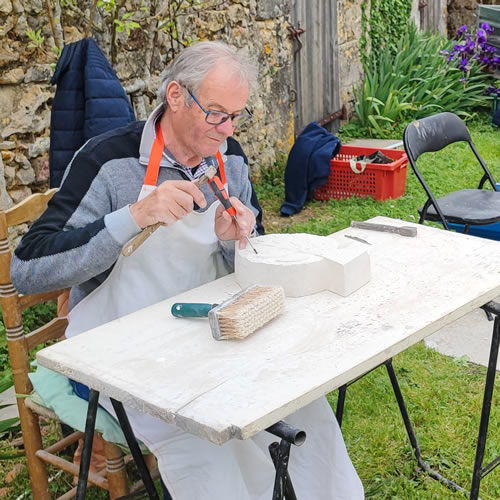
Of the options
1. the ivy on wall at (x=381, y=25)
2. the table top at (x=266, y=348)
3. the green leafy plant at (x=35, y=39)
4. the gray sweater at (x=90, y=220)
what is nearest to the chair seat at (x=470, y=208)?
the table top at (x=266, y=348)

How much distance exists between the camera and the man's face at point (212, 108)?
2.17 meters

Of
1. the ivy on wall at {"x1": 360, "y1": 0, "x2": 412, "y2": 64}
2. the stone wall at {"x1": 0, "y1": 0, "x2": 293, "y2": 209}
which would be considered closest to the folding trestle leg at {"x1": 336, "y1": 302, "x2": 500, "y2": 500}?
the stone wall at {"x1": 0, "y1": 0, "x2": 293, "y2": 209}

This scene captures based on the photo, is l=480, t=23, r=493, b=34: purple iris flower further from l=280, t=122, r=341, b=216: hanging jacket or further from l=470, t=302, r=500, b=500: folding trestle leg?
l=470, t=302, r=500, b=500: folding trestle leg

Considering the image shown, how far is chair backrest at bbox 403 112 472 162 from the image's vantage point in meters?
4.04

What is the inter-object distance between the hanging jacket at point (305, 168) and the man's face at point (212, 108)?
3.71 m

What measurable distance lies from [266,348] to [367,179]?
14.6 feet

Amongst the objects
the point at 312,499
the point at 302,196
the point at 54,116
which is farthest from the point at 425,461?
the point at 302,196

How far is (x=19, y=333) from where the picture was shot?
2.33 metres

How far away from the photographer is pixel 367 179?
5969mm

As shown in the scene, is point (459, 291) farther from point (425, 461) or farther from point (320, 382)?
point (425, 461)

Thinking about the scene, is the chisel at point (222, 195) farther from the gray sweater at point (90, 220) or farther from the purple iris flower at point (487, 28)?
the purple iris flower at point (487, 28)

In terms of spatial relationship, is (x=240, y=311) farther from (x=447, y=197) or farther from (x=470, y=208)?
(x=447, y=197)

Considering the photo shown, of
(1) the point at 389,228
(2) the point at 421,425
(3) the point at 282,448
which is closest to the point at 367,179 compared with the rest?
(2) the point at 421,425

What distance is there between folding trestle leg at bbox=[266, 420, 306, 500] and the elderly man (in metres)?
0.40
